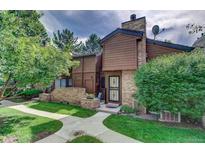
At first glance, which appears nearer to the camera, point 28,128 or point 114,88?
point 28,128

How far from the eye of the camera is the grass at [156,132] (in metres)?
4.40

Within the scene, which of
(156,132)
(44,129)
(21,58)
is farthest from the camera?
(44,129)

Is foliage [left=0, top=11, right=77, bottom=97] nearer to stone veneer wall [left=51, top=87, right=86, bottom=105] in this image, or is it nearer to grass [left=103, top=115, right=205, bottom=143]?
stone veneer wall [left=51, top=87, right=86, bottom=105]

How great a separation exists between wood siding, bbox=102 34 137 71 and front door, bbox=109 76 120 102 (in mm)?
785

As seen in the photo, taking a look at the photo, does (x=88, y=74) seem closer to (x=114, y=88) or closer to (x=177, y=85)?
(x=114, y=88)

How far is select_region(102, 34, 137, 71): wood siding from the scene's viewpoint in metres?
8.13

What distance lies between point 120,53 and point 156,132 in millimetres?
4905

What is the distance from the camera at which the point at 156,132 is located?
4887 millimetres

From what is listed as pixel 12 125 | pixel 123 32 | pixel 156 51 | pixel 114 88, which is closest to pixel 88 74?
pixel 114 88

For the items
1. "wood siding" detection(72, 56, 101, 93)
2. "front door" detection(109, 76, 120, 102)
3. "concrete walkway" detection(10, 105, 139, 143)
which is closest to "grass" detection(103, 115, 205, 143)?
"concrete walkway" detection(10, 105, 139, 143)
